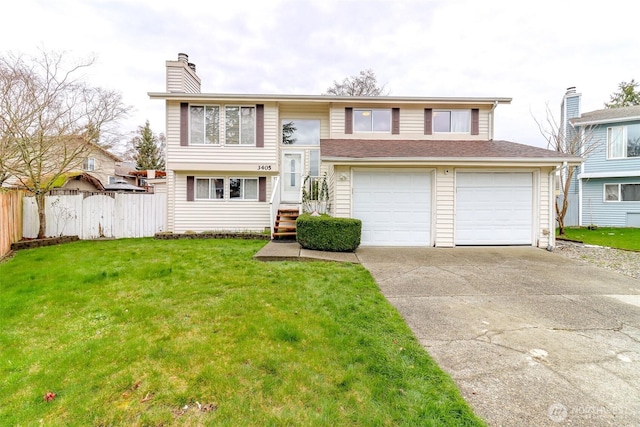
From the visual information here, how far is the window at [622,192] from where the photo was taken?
594 inches

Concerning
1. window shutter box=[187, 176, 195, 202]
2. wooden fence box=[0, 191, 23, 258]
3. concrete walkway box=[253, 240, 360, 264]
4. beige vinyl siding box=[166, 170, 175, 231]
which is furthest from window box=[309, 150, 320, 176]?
wooden fence box=[0, 191, 23, 258]

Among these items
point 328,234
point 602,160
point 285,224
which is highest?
point 602,160

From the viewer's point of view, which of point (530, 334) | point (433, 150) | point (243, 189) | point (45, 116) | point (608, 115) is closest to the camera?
point (530, 334)

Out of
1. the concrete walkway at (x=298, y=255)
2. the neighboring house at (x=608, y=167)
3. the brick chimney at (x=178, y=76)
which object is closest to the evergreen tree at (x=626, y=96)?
the neighboring house at (x=608, y=167)

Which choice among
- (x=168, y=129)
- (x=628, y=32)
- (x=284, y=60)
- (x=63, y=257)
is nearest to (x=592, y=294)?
(x=63, y=257)

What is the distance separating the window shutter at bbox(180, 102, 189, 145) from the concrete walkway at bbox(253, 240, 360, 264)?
6.61 meters

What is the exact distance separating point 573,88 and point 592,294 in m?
17.3

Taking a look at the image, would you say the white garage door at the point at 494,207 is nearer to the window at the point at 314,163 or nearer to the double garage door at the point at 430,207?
the double garage door at the point at 430,207

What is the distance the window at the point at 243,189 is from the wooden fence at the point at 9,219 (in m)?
6.44

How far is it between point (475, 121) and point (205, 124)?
10741 millimetres

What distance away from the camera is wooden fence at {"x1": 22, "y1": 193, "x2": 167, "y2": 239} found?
1047 cm

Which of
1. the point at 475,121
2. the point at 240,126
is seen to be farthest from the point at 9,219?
the point at 475,121

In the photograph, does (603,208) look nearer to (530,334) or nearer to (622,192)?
(622,192)

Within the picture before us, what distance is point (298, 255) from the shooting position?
6.79 m
